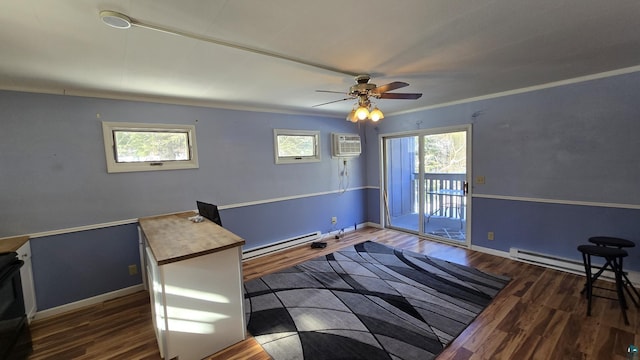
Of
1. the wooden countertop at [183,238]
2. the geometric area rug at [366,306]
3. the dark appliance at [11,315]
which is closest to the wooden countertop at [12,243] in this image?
the dark appliance at [11,315]

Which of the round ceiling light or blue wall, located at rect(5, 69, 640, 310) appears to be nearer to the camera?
the round ceiling light

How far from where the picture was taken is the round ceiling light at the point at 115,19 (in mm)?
1419

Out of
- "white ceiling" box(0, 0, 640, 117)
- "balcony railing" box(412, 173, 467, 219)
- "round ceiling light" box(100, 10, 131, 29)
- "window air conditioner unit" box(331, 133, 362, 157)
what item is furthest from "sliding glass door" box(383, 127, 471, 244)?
"round ceiling light" box(100, 10, 131, 29)

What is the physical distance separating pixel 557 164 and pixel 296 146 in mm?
3714

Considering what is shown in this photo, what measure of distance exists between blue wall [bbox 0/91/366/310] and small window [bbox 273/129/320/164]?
5.2 inches

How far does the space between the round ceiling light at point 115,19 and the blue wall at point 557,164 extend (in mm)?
4288

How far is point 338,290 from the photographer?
3049mm

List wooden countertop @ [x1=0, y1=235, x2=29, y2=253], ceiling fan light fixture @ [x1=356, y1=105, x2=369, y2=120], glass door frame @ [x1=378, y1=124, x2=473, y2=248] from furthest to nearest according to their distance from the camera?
glass door frame @ [x1=378, y1=124, x2=473, y2=248]
ceiling fan light fixture @ [x1=356, y1=105, x2=369, y2=120]
wooden countertop @ [x1=0, y1=235, x2=29, y2=253]

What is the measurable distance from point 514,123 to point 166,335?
464cm

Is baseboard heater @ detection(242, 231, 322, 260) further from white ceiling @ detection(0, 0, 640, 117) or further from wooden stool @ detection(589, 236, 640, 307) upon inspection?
wooden stool @ detection(589, 236, 640, 307)

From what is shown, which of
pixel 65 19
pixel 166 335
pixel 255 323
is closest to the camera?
pixel 65 19

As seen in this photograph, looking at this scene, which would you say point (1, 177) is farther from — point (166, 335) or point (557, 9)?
point (557, 9)

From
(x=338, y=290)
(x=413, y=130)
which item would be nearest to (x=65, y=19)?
(x=338, y=290)

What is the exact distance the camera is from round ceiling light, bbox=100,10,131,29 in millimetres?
1419
